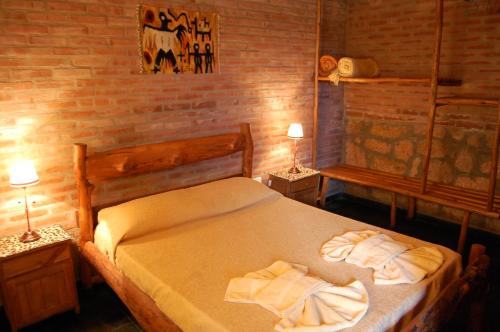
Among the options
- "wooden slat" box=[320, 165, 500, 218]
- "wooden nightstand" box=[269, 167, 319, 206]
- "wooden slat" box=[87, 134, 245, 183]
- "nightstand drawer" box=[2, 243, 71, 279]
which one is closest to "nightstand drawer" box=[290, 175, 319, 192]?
"wooden nightstand" box=[269, 167, 319, 206]

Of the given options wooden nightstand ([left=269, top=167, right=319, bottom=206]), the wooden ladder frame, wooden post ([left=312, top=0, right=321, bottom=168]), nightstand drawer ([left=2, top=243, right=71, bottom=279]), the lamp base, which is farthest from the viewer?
wooden post ([left=312, top=0, right=321, bottom=168])

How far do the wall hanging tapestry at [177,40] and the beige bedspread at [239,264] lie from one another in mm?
1310

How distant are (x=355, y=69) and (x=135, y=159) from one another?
8.36 feet

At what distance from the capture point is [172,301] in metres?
1.99

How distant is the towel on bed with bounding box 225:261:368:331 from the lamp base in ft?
4.60

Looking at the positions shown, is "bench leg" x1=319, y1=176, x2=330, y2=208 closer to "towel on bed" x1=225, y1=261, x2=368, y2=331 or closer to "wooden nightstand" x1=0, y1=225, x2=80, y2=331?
"towel on bed" x1=225, y1=261, x2=368, y2=331

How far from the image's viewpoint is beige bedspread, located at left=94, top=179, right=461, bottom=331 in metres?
1.82

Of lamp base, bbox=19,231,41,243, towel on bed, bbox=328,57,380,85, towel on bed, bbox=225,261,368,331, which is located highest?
towel on bed, bbox=328,57,380,85

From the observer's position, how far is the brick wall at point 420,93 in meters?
3.71

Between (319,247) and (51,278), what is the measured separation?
1773 millimetres

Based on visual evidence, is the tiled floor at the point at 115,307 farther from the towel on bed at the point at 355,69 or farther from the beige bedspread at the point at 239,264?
the towel on bed at the point at 355,69

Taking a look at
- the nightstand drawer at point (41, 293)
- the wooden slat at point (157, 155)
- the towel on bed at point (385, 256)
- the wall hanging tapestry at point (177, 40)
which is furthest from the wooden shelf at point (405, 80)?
the nightstand drawer at point (41, 293)

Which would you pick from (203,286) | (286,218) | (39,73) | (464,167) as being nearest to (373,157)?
(464,167)

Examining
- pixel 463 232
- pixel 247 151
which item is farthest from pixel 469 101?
pixel 247 151
